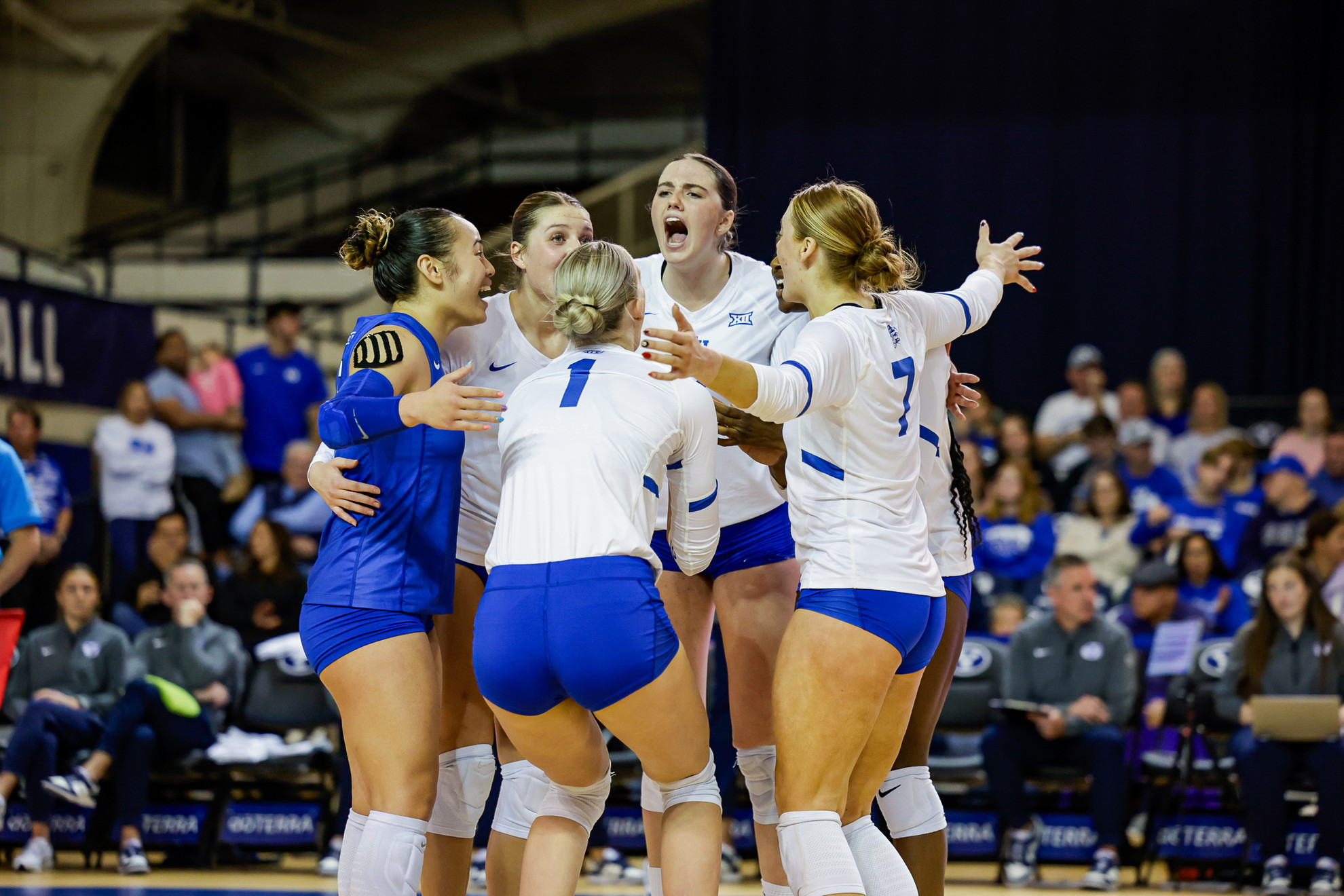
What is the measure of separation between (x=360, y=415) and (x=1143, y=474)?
Answer: 23.6ft

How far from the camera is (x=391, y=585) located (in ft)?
11.5

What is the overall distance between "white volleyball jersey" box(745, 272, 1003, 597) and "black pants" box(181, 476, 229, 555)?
7.17 m

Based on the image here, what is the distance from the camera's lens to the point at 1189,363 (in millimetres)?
11758

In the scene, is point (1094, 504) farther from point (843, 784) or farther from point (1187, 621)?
point (843, 784)

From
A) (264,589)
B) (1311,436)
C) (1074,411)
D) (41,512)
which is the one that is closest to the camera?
(264,589)

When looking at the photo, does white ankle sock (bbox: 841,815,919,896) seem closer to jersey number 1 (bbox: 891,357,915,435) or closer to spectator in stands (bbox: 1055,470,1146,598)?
jersey number 1 (bbox: 891,357,915,435)

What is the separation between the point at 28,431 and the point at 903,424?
6.87m

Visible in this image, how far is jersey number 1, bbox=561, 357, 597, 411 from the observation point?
335 centimetres

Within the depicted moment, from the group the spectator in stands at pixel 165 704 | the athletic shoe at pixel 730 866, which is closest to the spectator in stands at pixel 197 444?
the spectator in stands at pixel 165 704

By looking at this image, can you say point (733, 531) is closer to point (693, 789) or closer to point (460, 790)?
point (693, 789)

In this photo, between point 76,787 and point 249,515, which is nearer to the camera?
point 76,787

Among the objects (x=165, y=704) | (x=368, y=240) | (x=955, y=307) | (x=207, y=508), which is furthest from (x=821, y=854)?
(x=207, y=508)

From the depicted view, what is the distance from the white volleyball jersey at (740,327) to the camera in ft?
13.8

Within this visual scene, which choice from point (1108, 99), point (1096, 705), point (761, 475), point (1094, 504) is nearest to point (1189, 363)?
point (1108, 99)
